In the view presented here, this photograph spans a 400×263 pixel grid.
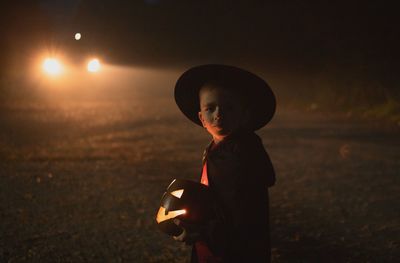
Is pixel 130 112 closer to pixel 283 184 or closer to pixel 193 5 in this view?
pixel 283 184

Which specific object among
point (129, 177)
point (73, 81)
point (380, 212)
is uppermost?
point (73, 81)

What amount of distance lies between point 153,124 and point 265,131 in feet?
12.8

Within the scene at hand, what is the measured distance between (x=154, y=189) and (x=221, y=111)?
593cm

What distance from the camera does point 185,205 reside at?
222 centimetres

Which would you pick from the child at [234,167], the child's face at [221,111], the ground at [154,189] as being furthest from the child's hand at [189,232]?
the ground at [154,189]

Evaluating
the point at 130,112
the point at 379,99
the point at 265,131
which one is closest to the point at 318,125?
the point at 265,131

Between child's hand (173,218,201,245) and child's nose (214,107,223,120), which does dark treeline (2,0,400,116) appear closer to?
child's nose (214,107,223,120)

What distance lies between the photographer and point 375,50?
19.7 metres

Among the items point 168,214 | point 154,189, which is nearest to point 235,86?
point 168,214

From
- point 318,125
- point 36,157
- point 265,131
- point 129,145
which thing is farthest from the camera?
point 318,125

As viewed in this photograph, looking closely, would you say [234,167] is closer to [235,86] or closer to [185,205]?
[185,205]

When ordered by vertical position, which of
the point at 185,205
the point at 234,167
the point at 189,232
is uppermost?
the point at 234,167

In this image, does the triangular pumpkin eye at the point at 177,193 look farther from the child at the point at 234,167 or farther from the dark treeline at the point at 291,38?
the dark treeline at the point at 291,38

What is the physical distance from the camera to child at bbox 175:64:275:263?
220cm
